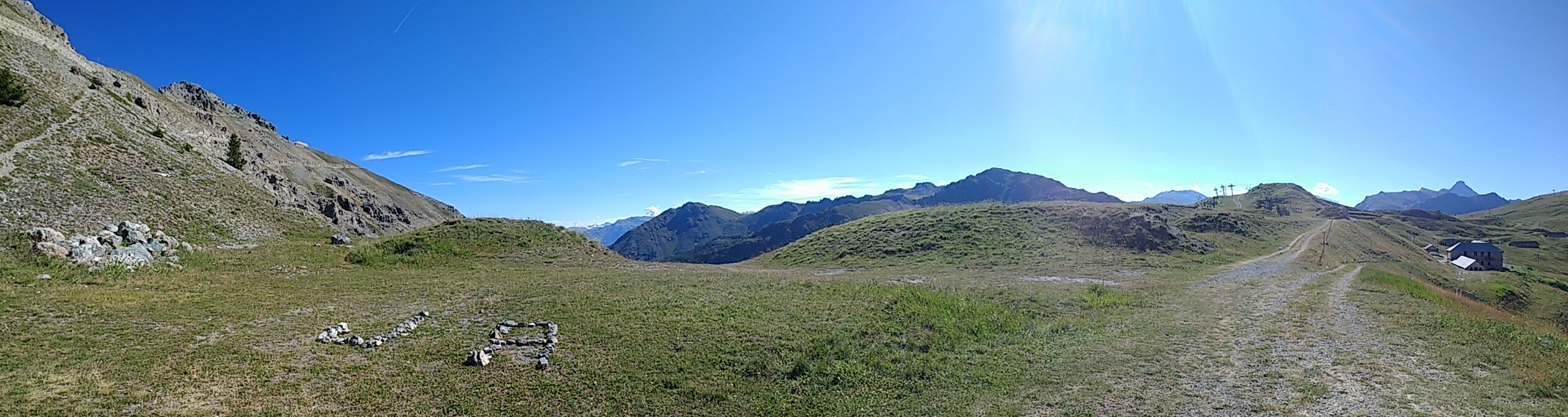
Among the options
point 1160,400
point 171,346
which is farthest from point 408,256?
point 1160,400

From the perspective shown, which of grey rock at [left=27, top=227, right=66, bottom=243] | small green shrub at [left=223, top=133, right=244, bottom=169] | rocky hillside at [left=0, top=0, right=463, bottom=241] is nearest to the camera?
grey rock at [left=27, top=227, right=66, bottom=243]

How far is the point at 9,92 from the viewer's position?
1156 inches

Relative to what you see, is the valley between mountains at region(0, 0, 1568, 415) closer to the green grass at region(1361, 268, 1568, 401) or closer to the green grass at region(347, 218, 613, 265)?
the green grass at region(1361, 268, 1568, 401)

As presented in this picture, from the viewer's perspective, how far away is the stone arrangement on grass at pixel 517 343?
1242 centimetres

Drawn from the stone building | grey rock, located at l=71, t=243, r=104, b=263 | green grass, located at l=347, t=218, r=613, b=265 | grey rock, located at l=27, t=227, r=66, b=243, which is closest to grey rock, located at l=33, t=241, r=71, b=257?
grey rock, located at l=71, t=243, r=104, b=263

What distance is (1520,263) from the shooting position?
9594 cm

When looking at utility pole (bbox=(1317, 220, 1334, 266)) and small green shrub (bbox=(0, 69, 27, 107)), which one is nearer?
small green shrub (bbox=(0, 69, 27, 107))

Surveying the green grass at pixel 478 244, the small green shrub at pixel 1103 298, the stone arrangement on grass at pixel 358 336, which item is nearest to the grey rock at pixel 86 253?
the green grass at pixel 478 244

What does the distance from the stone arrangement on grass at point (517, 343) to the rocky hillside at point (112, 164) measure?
2148 centimetres

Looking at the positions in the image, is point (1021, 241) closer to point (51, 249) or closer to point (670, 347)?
point (670, 347)

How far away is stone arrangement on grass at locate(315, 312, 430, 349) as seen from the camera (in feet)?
43.9

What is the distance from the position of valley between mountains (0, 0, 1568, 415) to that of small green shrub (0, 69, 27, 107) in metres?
1.05

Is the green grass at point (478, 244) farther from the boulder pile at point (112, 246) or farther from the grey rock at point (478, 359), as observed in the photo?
the grey rock at point (478, 359)

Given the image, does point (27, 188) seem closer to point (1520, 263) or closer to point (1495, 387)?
point (1495, 387)
